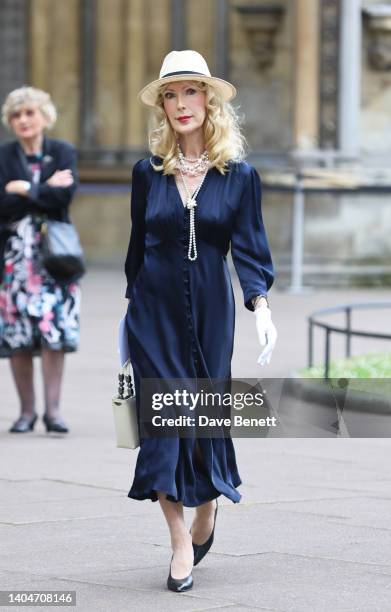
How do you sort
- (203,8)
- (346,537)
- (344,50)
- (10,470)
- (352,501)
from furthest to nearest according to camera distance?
(203,8)
(344,50)
(10,470)
(352,501)
(346,537)

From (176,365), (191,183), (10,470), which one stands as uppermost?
(191,183)

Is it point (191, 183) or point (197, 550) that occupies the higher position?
point (191, 183)

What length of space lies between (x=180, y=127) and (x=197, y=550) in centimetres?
146

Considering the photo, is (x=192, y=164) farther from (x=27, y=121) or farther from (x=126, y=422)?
(x=27, y=121)

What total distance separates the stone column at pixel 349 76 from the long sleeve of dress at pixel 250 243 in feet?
49.6

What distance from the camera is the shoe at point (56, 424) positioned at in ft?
32.4

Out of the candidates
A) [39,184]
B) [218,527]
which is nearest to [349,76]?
[39,184]

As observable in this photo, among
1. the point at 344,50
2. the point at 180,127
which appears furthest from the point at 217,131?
the point at 344,50

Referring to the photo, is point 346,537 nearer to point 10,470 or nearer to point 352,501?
point 352,501

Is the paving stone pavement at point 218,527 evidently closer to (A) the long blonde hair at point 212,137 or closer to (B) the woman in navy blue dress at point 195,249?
(B) the woman in navy blue dress at point 195,249

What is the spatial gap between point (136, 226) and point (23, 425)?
12.8ft

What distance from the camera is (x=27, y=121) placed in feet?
31.9

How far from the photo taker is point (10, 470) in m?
8.59

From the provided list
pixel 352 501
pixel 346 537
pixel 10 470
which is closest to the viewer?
pixel 346 537
